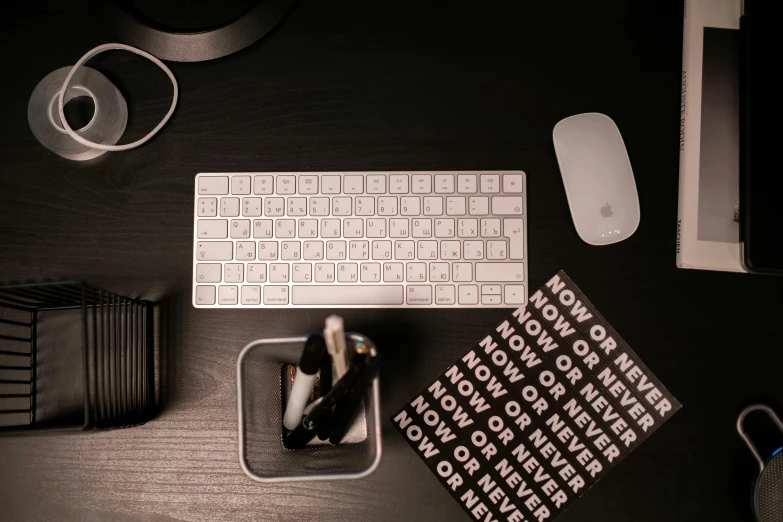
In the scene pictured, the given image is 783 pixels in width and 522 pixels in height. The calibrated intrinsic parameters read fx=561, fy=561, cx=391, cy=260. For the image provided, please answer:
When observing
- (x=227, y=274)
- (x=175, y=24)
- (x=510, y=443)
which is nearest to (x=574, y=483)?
(x=510, y=443)

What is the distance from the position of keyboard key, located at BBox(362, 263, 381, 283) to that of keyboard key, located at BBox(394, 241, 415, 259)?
0.09 ft

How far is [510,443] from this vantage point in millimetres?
718

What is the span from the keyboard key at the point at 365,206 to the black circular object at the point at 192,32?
0.87ft

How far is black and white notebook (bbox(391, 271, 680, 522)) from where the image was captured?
710mm

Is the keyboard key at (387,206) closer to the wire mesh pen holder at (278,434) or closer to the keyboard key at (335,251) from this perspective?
the keyboard key at (335,251)

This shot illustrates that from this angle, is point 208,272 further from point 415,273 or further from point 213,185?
point 415,273

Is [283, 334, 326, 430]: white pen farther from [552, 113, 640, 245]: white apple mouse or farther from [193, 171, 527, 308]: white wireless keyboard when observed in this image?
[552, 113, 640, 245]: white apple mouse

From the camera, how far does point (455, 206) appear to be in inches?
29.2

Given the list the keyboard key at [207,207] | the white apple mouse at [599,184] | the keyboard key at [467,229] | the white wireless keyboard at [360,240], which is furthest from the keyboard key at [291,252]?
the white apple mouse at [599,184]

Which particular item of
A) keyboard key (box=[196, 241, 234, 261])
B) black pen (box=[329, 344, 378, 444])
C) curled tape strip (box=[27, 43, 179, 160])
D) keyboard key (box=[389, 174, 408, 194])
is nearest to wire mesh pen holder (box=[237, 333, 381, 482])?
black pen (box=[329, 344, 378, 444])

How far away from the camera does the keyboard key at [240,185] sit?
2.44 ft

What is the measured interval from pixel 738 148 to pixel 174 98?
748mm

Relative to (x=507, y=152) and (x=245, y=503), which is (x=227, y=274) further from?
(x=507, y=152)

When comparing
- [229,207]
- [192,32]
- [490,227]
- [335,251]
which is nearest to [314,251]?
[335,251]
